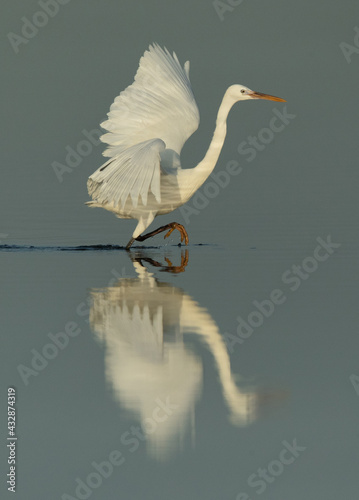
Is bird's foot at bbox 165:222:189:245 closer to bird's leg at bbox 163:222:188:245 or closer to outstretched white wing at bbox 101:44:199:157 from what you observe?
bird's leg at bbox 163:222:188:245

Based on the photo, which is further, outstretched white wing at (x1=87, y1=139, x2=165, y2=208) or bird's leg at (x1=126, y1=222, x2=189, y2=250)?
bird's leg at (x1=126, y1=222, x2=189, y2=250)

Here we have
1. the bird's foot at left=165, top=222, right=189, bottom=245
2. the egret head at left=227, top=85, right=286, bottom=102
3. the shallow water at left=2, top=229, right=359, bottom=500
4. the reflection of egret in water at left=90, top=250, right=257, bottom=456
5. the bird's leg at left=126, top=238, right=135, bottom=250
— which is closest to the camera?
the shallow water at left=2, top=229, right=359, bottom=500

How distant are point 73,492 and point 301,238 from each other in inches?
323

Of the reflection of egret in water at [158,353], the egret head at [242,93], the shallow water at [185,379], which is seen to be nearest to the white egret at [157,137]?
the egret head at [242,93]

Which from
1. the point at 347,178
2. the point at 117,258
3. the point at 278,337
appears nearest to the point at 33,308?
the point at 278,337

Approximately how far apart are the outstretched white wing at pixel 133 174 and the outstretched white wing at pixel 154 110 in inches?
81.6

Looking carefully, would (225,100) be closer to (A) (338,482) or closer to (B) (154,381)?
(B) (154,381)

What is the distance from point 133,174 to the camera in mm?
12156

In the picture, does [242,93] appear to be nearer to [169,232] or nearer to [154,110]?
[154,110]

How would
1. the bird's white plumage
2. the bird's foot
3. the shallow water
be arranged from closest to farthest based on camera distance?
the shallow water, the bird's foot, the bird's white plumage

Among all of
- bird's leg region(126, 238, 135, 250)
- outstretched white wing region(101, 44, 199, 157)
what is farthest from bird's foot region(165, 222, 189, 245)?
outstretched white wing region(101, 44, 199, 157)

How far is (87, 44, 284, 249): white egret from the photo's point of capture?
12.8m

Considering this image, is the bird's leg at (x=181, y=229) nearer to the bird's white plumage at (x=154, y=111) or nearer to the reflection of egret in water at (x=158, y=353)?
the bird's white plumage at (x=154, y=111)

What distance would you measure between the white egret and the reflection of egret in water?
84.2 inches
